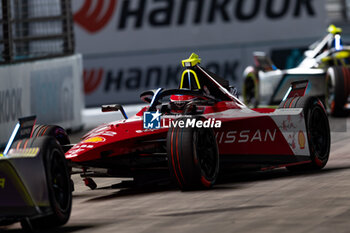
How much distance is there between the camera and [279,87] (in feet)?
62.3

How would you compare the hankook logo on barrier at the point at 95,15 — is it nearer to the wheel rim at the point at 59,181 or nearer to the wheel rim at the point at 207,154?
the wheel rim at the point at 207,154

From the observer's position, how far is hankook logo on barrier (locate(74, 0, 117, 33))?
25.8m

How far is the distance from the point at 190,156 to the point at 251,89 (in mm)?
12712

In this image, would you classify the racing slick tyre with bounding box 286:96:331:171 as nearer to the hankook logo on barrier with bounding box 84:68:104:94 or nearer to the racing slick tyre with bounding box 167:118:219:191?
the racing slick tyre with bounding box 167:118:219:191

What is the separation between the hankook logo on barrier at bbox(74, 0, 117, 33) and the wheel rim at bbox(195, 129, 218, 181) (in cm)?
1712

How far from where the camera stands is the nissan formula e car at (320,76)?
17750 millimetres

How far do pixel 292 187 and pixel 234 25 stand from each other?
1673 centimetres

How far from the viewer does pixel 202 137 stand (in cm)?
902

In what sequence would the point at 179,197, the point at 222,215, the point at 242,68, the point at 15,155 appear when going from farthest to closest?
the point at 242,68
the point at 179,197
the point at 222,215
the point at 15,155

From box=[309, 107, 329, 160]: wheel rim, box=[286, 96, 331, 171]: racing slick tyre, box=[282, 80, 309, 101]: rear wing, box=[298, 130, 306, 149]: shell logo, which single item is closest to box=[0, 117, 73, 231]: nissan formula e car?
box=[298, 130, 306, 149]: shell logo

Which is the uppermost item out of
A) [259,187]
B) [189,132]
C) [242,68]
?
[189,132]

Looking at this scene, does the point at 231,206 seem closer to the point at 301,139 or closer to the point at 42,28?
the point at 301,139

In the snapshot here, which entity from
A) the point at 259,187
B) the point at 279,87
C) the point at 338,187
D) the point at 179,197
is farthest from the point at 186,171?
the point at 279,87

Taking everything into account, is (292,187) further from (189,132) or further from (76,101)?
(76,101)
